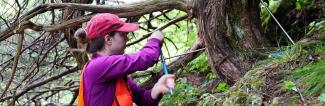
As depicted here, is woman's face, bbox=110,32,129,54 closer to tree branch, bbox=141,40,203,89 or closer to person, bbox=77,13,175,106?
person, bbox=77,13,175,106

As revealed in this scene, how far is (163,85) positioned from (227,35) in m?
0.94

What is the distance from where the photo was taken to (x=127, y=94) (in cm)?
244

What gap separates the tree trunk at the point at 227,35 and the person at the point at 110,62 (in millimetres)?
869

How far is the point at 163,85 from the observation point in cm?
257

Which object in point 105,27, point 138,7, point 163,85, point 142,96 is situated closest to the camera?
point 105,27

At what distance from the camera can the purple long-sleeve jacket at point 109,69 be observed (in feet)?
7.64

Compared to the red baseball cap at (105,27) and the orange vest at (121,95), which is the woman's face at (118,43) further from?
the orange vest at (121,95)

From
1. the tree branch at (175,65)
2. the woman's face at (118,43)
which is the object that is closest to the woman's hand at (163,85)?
the woman's face at (118,43)

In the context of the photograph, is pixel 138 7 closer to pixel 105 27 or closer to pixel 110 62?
pixel 105 27

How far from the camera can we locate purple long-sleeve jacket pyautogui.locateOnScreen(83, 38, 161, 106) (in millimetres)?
2328

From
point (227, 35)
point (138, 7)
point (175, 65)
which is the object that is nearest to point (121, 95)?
point (227, 35)

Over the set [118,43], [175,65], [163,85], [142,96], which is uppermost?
[118,43]

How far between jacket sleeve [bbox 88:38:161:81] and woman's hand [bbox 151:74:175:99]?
19cm

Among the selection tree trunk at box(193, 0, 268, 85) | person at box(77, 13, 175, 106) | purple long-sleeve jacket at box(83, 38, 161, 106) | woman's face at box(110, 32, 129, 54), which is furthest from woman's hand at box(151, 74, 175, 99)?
tree trunk at box(193, 0, 268, 85)
